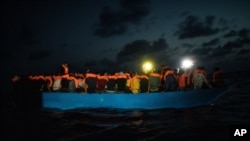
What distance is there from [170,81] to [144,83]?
165 cm

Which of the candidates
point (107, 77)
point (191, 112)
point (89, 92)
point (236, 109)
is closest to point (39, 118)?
point (89, 92)

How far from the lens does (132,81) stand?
19953 millimetres

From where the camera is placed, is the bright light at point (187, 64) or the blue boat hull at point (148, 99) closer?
the blue boat hull at point (148, 99)

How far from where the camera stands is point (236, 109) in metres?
20.6

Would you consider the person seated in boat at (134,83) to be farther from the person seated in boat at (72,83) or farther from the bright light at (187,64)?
the person seated in boat at (72,83)

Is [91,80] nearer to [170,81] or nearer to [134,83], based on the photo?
[134,83]

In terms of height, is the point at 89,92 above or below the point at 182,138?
above

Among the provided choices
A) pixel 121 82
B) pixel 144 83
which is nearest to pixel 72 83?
pixel 121 82

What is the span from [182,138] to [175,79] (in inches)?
254

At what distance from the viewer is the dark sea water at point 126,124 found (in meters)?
13.7

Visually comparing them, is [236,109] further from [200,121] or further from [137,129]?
[137,129]

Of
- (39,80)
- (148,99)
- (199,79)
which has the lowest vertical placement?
(148,99)

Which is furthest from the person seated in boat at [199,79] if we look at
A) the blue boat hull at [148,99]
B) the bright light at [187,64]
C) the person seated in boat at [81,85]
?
the person seated in boat at [81,85]

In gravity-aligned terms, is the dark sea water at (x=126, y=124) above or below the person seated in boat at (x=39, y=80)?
below
